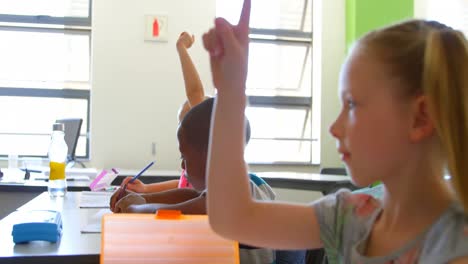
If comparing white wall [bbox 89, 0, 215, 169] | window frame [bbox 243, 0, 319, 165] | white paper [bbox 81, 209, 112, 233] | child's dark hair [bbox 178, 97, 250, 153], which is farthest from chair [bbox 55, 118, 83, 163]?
child's dark hair [bbox 178, 97, 250, 153]

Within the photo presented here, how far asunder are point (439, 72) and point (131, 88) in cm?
434

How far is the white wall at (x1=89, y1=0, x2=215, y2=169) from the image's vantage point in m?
4.83

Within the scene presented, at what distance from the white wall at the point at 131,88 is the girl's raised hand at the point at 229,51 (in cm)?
411

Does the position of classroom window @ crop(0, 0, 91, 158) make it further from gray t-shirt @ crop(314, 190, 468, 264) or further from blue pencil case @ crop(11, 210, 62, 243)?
gray t-shirt @ crop(314, 190, 468, 264)

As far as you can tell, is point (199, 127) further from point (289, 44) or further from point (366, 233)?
point (289, 44)

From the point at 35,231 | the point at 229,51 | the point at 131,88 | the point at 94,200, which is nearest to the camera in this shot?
the point at 229,51

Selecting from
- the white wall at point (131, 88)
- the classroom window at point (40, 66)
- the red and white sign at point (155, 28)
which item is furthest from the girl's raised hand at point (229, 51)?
the classroom window at point (40, 66)

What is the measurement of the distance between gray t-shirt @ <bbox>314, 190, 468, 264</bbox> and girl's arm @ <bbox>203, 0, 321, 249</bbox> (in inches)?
1.1

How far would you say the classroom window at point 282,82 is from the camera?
5441 mm

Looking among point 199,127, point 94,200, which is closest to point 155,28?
point 94,200

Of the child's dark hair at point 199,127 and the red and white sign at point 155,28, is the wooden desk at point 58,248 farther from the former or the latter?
the red and white sign at point 155,28

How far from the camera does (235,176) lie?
789 millimetres

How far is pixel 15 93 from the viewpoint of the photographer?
498 cm

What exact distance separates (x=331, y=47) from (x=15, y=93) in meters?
3.24
